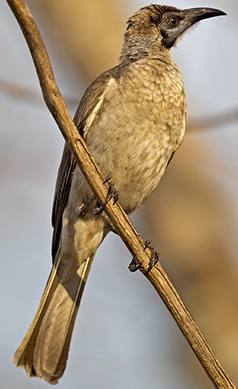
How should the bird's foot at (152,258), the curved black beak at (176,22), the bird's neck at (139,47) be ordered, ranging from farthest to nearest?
the curved black beak at (176,22), the bird's neck at (139,47), the bird's foot at (152,258)

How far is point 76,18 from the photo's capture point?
714cm

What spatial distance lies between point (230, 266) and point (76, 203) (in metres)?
2.45

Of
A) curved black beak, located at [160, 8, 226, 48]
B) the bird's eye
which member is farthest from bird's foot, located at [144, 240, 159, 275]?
the bird's eye

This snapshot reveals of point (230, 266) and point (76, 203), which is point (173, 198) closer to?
point (230, 266)

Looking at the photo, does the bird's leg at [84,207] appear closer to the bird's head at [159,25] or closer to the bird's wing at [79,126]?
the bird's wing at [79,126]

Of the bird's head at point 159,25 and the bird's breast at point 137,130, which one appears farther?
the bird's head at point 159,25

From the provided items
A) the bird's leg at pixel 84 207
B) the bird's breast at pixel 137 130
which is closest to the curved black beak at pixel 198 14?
the bird's breast at pixel 137 130

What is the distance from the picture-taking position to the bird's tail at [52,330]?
14.4 feet

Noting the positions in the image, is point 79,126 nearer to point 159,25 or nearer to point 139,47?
point 139,47

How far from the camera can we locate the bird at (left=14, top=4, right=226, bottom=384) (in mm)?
4289

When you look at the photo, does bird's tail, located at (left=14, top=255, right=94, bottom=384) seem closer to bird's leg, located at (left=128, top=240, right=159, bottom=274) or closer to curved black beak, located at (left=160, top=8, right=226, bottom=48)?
bird's leg, located at (left=128, top=240, right=159, bottom=274)

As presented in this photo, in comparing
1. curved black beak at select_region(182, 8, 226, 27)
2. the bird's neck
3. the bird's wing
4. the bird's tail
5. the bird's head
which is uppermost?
curved black beak at select_region(182, 8, 226, 27)

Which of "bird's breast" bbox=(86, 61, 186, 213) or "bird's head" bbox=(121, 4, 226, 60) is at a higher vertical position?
"bird's head" bbox=(121, 4, 226, 60)

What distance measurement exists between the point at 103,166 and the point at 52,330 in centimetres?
150
